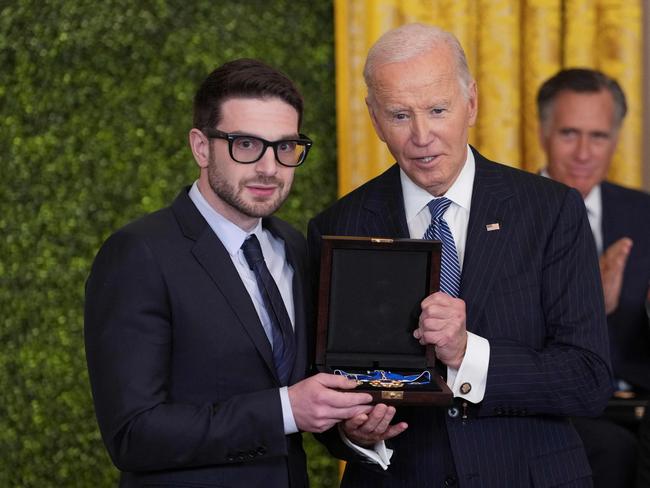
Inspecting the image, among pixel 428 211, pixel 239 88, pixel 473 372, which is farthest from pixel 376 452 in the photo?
pixel 239 88

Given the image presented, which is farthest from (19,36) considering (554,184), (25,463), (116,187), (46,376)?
(554,184)

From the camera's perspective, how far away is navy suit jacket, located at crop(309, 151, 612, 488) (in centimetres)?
223

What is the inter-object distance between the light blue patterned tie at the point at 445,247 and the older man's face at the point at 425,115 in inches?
1.6

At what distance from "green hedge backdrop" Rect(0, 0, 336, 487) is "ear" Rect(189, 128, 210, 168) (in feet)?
6.70

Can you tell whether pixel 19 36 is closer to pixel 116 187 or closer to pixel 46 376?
pixel 116 187

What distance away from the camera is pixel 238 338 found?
82.5 inches

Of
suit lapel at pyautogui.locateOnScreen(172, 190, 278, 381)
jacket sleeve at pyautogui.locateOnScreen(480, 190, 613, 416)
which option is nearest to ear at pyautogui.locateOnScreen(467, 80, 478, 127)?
jacket sleeve at pyautogui.locateOnScreen(480, 190, 613, 416)

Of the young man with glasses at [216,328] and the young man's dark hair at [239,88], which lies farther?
the young man's dark hair at [239,88]

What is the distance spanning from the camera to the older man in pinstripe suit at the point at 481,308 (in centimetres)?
221

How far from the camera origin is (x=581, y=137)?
3885mm

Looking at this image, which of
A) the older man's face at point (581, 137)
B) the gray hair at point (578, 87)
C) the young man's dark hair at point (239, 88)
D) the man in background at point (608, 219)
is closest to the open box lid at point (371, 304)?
the young man's dark hair at point (239, 88)

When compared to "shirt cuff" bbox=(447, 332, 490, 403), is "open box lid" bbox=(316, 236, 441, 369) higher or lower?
higher

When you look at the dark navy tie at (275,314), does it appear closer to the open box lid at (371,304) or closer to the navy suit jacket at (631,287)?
the open box lid at (371,304)

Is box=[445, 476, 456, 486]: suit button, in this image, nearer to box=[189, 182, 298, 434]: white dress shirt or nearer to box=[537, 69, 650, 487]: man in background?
box=[189, 182, 298, 434]: white dress shirt
